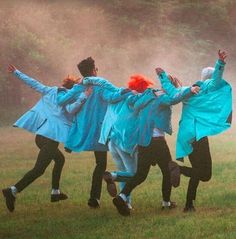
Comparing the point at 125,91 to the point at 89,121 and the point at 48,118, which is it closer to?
the point at 89,121

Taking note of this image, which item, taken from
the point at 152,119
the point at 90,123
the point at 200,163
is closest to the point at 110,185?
the point at 152,119

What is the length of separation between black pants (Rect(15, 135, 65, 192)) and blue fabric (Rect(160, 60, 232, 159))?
1.79 m

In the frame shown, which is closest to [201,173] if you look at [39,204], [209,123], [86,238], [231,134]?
[209,123]

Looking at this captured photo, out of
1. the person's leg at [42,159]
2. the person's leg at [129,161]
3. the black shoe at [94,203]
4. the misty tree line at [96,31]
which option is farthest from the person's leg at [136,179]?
the misty tree line at [96,31]

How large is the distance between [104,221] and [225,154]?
8857mm

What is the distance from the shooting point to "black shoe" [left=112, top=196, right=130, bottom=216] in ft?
30.4

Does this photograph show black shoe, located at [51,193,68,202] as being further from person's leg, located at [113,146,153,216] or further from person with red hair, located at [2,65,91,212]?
person's leg, located at [113,146,153,216]

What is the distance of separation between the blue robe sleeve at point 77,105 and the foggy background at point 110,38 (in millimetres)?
22087

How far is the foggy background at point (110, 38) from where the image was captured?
37625mm

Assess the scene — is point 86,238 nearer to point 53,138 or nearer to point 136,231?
point 136,231

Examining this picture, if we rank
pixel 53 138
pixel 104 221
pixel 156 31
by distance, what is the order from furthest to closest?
pixel 156 31 < pixel 53 138 < pixel 104 221

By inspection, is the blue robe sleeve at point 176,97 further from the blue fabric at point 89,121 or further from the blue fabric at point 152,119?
the blue fabric at point 89,121

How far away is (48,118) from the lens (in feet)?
34.7

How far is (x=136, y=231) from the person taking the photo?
840 centimetres
